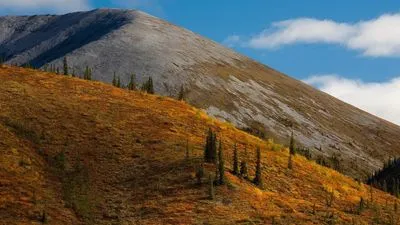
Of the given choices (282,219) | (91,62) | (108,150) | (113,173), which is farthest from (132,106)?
(91,62)

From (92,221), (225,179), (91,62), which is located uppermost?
(91,62)

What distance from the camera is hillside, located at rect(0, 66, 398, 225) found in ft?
122

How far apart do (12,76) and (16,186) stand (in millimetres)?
24537

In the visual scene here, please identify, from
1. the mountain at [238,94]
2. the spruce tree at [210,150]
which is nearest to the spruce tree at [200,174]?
the spruce tree at [210,150]

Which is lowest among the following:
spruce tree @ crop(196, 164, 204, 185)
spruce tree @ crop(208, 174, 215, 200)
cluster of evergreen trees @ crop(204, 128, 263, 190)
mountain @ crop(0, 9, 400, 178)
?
spruce tree @ crop(208, 174, 215, 200)

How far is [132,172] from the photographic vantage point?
43062mm

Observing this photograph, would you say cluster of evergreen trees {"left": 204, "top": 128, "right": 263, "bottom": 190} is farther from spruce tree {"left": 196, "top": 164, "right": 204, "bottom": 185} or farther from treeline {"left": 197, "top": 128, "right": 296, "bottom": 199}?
spruce tree {"left": 196, "top": 164, "right": 204, "bottom": 185}

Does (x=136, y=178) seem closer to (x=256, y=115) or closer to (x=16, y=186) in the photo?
(x=16, y=186)

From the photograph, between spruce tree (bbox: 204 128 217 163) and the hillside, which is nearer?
the hillside

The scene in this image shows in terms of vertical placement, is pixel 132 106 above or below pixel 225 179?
above

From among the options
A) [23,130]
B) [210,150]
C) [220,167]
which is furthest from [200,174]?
[23,130]

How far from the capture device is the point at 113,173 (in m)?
42.8

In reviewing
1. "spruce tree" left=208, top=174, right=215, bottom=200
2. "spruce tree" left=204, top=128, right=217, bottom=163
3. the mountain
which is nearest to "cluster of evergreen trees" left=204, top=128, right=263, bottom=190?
"spruce tree" left=204, top=128, right=217, bottom=163

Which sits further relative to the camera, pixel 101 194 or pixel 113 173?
pixel 113 173
